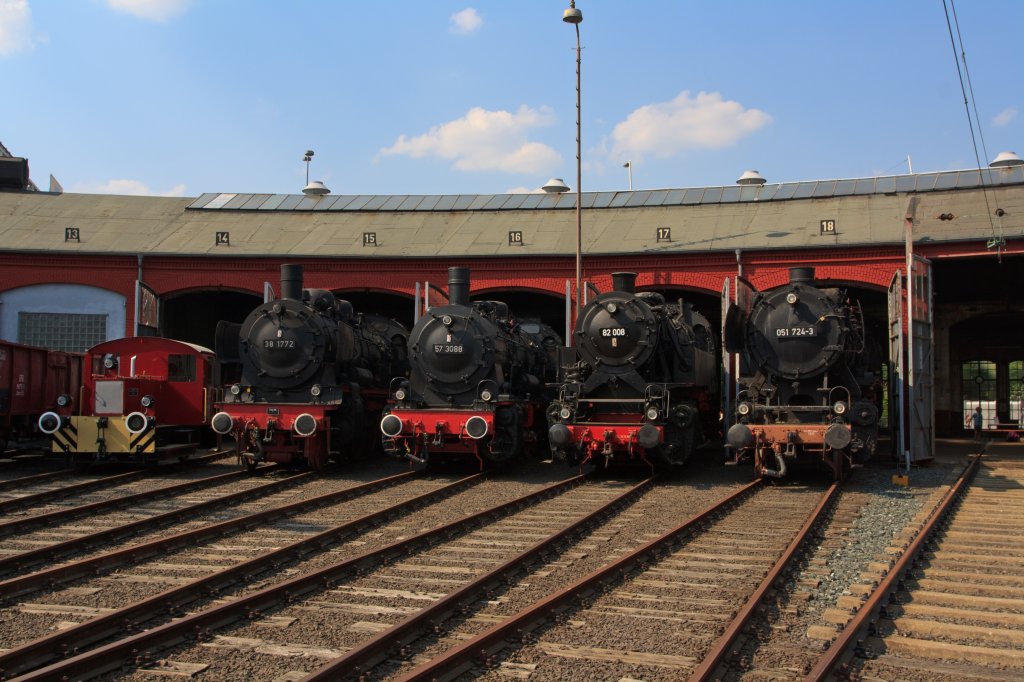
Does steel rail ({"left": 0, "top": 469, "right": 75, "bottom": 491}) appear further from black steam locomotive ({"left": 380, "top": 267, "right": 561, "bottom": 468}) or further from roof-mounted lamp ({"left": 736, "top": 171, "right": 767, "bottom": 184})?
roof-mounted lamp ({"left": 736, "top": 171, "right": 767, "bottom": 184})

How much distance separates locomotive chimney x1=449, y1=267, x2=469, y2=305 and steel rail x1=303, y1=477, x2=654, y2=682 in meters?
7.29

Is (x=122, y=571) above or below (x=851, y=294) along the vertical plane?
below

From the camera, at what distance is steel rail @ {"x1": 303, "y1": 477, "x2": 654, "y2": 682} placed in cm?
504

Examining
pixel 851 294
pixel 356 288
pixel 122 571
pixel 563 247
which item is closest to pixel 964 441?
pixel 851 294

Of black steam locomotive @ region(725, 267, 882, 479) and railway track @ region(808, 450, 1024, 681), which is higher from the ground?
black steam locomotive @ region(725, 267, 882, 479)

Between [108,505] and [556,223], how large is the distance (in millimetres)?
15482

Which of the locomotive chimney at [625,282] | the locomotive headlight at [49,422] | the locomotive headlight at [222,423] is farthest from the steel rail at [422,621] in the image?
the locomotive headlight at [49,422]

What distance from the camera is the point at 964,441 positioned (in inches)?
1003

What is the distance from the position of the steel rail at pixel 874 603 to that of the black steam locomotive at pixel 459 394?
257 inches

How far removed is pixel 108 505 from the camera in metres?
11.1

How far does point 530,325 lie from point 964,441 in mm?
14312

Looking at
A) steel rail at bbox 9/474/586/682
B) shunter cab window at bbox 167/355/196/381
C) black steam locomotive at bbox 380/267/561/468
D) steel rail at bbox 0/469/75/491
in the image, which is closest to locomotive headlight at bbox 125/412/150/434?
steel rail at bbox 0/469/75/491

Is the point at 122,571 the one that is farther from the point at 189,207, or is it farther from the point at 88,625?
the point at 189,207

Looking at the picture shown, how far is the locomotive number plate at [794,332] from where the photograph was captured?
1357 cm
